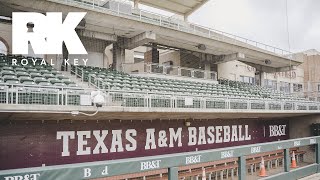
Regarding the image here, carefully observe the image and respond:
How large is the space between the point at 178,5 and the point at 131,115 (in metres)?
21.1

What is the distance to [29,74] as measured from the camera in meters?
12.3

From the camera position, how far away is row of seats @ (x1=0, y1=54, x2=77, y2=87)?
11253 mm

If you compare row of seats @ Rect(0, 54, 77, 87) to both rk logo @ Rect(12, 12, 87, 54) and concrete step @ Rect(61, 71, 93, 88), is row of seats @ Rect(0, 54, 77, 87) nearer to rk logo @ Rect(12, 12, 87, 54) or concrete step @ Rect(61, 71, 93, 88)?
concrete step @ Rect(61, 71, 93, 88)

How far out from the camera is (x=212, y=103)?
14.5 meters

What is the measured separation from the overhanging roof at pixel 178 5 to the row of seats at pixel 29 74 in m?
17.1

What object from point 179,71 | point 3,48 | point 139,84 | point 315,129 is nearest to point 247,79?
point 315,129

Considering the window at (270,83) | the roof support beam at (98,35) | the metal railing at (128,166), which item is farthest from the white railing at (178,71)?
the window at (270,83)

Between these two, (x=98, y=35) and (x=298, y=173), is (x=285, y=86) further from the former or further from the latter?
(x=298, y=173)

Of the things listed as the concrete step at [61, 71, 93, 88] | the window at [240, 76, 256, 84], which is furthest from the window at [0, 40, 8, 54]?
the window at [240, 76, 256, 84]

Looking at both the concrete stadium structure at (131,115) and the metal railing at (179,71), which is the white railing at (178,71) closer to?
the metal railing at (179,71)

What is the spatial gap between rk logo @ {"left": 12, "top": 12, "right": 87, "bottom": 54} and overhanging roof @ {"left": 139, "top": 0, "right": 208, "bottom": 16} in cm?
1320

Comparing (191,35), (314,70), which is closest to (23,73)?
(191,35)

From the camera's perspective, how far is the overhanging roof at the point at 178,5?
96.8 ft

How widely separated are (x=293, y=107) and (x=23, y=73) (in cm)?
1538
